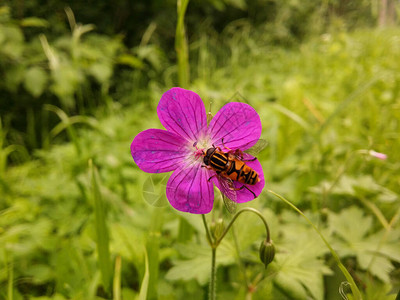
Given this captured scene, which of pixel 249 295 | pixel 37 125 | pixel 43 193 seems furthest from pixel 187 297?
pixel 37 125

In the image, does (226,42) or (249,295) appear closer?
(249,295)

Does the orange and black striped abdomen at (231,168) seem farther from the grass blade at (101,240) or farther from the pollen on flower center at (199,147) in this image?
the grass blade at (101,240)

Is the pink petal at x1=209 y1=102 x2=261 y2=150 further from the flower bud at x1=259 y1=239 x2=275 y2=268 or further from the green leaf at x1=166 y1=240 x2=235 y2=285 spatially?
the green leaf at x1=166 y1=240 x2=235 y2=285

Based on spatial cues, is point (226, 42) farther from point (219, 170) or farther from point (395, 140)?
point (219, 170)

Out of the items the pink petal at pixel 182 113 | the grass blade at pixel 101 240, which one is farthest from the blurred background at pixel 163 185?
the pink petal at pixel 182 113

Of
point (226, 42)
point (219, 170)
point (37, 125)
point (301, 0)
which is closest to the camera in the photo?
point (219, 170)

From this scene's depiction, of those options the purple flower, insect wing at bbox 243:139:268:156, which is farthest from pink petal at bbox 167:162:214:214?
insect wing at bbox 243:139:268:156

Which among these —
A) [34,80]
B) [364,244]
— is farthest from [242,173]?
[34,80]
